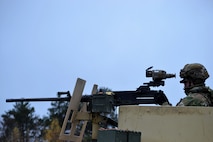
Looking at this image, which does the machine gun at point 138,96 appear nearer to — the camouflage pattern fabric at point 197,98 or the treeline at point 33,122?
the camouflage pattern fabric at point 197,98

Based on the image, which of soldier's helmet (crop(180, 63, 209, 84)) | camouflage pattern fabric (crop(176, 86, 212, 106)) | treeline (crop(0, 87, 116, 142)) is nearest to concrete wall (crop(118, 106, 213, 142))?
camouflage pattern fabric (crop(176, 86, 212, 106))

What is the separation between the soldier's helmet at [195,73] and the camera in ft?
13.9

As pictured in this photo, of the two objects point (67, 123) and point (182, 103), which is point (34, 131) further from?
point (182, 103)

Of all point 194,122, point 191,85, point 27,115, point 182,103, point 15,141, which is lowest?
point 194,122

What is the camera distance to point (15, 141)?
24.7 meters

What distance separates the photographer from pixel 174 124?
3.23 metres

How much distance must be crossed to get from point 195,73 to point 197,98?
429 mm

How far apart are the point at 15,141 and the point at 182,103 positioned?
886 inches

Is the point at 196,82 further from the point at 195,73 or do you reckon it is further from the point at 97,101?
the point at 97,101

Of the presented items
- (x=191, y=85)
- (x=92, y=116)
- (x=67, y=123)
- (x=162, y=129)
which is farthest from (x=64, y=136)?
(x=162, y=129)

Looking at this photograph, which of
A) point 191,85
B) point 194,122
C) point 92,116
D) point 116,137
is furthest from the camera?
point 92,116

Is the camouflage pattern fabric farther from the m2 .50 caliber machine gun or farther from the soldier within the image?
the m2 .50 caliber machine gun

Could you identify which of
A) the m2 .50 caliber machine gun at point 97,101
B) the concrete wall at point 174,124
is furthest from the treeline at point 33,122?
the concrete wall at point 174,124

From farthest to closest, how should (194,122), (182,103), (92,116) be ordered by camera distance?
1. (92,116)
2. (182,103)
3. (194,122)
